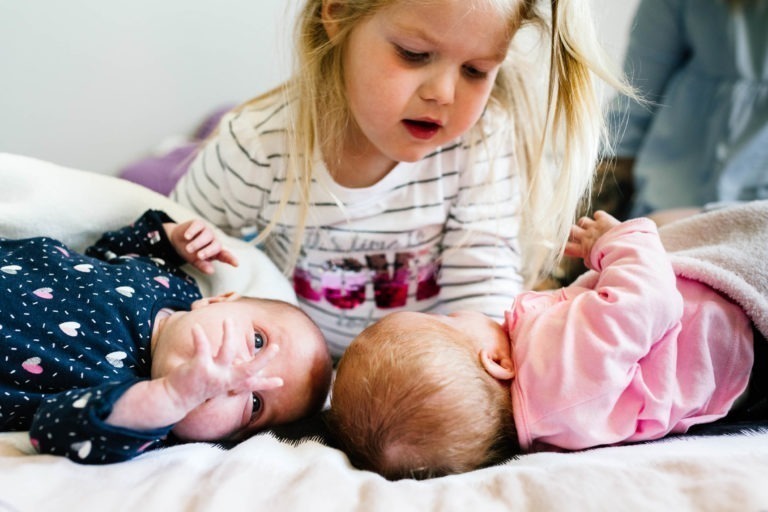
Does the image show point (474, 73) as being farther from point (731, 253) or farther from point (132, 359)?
point (132, 359)

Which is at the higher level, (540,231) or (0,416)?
(540,231)

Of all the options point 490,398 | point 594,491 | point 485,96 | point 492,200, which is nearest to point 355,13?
point 485,96

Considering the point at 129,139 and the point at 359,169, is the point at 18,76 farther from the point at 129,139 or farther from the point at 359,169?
the point at 359,169

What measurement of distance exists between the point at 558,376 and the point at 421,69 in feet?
1.30

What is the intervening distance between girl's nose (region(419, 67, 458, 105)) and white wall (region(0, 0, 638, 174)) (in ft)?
0.86

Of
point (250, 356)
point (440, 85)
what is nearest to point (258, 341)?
point (250, 356)

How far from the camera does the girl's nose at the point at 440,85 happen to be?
780mm

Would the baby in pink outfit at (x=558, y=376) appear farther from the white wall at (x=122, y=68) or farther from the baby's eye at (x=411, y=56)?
the white wall at (x=122, y=68)

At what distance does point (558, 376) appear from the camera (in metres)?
0.68

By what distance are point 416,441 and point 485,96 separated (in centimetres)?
45

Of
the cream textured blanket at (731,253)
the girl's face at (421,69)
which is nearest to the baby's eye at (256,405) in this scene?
the girl's face at (421,69)

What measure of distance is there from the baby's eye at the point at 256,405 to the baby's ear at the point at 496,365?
25cm

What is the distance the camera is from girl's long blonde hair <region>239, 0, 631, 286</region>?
2.67 ft

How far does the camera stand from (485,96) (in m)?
0.84
